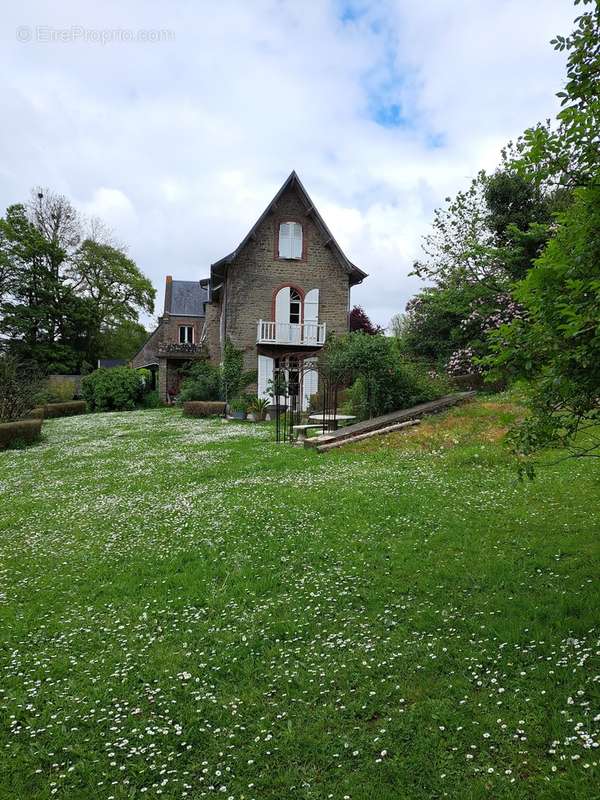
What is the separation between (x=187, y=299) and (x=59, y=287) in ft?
39.0

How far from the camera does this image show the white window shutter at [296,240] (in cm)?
2395

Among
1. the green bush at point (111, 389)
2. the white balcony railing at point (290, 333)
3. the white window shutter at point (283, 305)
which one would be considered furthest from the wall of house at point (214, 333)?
the white balcony railing at point (290, 333)

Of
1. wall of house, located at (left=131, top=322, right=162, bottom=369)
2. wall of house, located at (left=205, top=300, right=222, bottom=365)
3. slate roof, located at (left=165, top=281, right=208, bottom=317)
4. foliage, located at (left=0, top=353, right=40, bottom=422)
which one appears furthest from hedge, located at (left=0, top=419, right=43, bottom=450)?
wall of house, located at (left=131, top=322, right=162, bottom=369)

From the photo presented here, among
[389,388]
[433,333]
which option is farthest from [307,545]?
[433,333]

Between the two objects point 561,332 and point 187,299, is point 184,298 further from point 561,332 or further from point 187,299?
point 561,332

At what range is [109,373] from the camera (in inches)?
1096

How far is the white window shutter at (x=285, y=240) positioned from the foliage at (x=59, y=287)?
24727mm

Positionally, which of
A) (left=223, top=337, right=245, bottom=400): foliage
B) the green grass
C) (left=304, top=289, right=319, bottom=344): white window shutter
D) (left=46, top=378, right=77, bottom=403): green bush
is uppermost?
(left=304, top=289, right=319, bottom=344): white window shutter

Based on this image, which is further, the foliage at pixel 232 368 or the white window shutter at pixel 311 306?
the white window shutter at pixel 311 306

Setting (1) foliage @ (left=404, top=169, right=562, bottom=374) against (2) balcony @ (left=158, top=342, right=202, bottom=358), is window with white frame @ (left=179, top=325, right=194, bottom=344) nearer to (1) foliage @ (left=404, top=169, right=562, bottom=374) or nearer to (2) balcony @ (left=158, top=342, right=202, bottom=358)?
(2) balcony @ (left=158, top=342, right=202, bottom=358)

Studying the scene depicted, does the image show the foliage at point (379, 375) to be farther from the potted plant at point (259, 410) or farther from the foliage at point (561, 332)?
the foliage at point (561, 332)

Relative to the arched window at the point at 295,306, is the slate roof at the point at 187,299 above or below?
above

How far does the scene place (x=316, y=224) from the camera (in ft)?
79.4

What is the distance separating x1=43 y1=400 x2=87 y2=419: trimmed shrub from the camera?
82.1 ft
